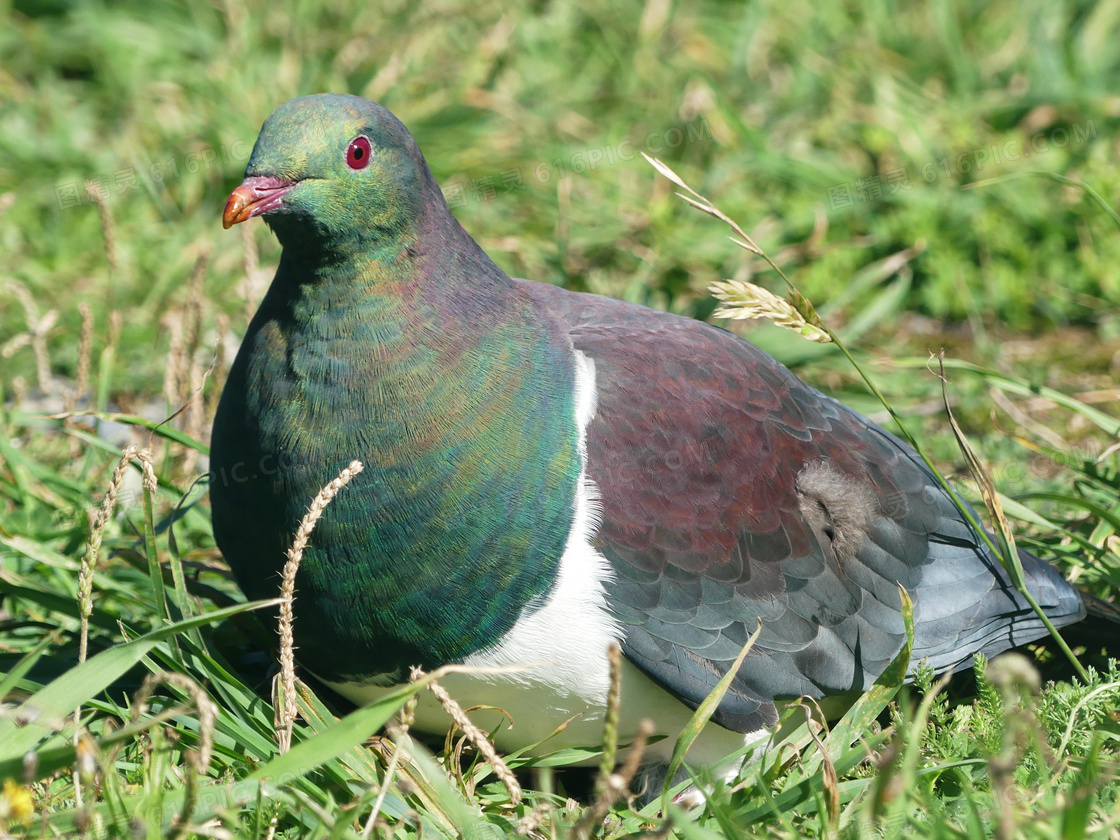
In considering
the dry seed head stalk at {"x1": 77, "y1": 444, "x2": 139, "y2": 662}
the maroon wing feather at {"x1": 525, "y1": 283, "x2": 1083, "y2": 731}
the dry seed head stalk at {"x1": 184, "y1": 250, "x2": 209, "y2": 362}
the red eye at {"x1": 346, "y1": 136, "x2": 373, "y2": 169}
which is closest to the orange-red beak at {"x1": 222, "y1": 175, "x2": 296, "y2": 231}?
the red eye at {"x1": 346, "y1": 136, "x2": 373, "y2": 169}

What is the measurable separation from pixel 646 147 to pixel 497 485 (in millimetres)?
3813

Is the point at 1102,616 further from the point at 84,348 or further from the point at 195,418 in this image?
the point at 84,348

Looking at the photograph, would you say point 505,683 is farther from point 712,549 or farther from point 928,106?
point 928,106

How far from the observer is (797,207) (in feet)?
18.8

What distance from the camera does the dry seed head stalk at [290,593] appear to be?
2.47m

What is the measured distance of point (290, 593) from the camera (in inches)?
101

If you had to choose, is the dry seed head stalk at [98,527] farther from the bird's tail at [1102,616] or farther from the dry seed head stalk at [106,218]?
the bird's tail at [1102,616]

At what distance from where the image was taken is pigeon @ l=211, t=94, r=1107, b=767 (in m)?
2.87

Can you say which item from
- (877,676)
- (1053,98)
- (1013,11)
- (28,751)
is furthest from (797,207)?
(28,751)

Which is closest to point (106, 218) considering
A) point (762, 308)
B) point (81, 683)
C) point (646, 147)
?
point (81, 683)

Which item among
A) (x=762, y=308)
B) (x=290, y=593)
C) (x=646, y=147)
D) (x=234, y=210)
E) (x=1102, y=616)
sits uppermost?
(x=234, y=210)

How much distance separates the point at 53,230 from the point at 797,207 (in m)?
3.37

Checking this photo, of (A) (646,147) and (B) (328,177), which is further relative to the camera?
(A) (646,147)

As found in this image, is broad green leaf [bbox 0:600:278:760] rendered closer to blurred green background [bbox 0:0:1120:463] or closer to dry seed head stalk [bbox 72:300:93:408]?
dry seed head stalk [bbox 72:300:93:408]
